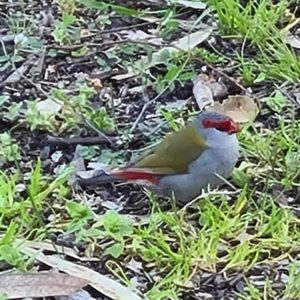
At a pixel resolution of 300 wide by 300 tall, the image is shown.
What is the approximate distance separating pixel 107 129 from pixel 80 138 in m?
0.12

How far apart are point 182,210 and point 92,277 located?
43 centimetres

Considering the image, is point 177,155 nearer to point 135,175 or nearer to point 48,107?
point 135,175

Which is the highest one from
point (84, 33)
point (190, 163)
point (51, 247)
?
point (190, 163)

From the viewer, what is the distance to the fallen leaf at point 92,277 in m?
3.16

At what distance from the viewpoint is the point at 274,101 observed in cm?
415

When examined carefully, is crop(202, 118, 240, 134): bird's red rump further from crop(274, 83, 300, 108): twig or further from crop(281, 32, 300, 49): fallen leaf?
crop(281, 32, 300, 49): fallen leaf

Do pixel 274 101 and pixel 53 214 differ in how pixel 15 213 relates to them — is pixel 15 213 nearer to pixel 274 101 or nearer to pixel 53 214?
pixel 53 214

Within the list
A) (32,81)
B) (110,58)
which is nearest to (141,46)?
(110,58)

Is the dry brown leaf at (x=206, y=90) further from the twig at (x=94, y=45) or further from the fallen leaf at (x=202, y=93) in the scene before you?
the twig at (x=94, y=45)

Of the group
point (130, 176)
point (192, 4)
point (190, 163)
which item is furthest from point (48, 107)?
point (192, 4)

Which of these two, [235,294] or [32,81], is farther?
[32,81]

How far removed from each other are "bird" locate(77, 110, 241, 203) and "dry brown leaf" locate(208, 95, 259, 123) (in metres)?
0.46

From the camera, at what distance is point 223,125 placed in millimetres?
3611

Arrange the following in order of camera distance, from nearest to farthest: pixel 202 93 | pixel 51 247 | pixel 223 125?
pixel 51 247 < pixel 223 125 < pixel 202 93
